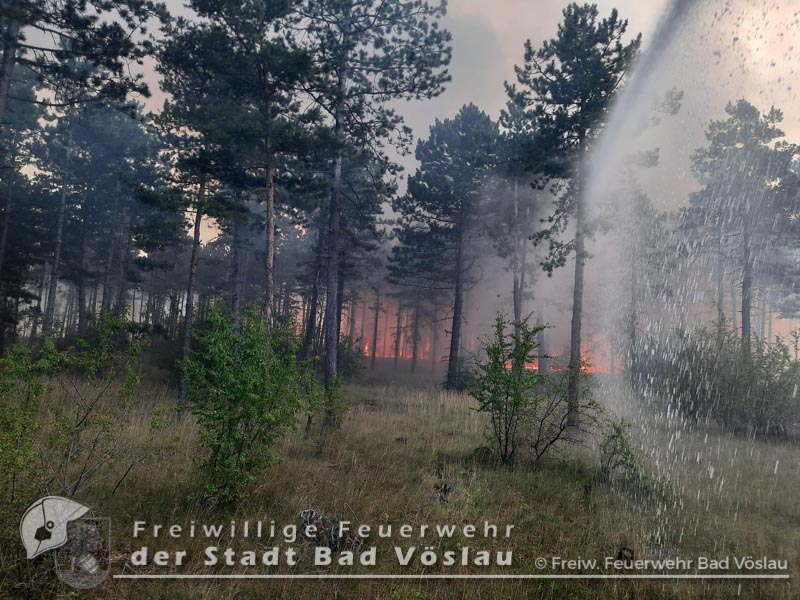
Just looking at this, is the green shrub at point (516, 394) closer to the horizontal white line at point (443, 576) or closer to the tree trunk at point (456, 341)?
the horizontal white line at point (443, 576)

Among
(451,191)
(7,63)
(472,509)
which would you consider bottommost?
(472,509)

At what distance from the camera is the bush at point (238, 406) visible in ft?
17.5

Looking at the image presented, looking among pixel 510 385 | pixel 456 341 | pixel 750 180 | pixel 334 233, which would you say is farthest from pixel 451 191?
pixel 510 385

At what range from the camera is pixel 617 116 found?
47.8 feet

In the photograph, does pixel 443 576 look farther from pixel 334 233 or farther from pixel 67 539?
pixel 334 233

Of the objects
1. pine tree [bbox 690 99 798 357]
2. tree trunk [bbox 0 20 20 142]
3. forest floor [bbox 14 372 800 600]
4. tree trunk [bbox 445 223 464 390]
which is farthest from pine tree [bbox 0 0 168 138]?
pine tree [bbox 690 99 798 357]

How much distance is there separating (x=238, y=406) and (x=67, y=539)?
2.08 metres

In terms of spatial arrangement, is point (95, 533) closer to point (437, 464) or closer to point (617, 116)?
point (437, 464)

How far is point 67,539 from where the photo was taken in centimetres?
393

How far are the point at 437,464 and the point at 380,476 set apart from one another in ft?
4.65

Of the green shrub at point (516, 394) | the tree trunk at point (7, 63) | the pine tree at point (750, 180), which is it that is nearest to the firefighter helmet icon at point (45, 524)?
the green shrub at point (516, 394)

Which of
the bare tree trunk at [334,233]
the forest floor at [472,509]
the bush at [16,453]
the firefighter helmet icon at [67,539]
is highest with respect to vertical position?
the bare tree trunk at [334,233]

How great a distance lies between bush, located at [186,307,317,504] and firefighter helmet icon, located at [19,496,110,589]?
46.8 inches

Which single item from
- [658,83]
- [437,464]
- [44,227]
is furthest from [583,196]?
[44,227]
